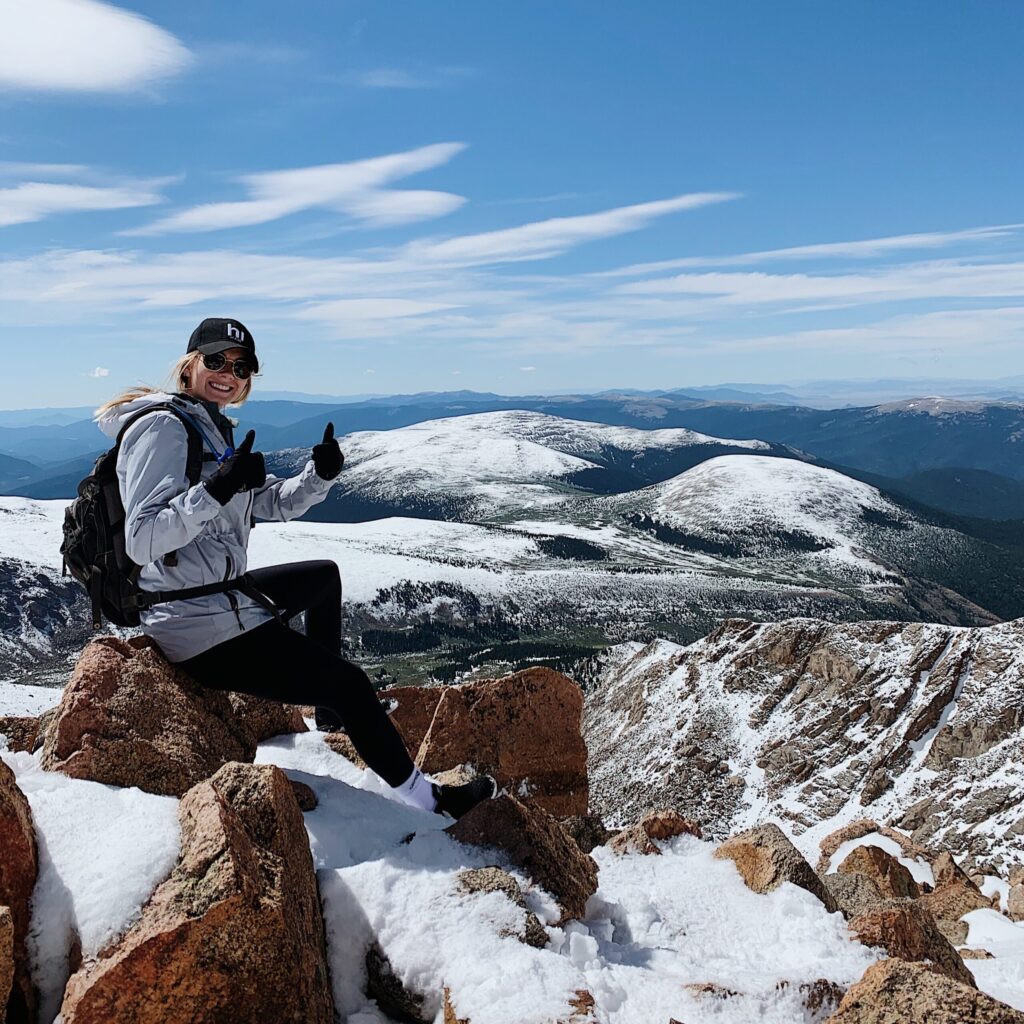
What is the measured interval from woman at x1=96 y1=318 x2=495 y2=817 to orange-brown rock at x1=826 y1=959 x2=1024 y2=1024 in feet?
19.3

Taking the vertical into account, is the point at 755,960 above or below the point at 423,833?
below

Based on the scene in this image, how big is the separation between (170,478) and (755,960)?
10.2 meters

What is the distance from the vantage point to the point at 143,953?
6543 mm

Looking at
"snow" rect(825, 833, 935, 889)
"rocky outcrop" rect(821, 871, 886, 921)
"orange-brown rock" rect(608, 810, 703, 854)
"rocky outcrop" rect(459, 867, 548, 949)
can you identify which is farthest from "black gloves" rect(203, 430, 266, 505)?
"snow" rect(825, 833, 935, 889)

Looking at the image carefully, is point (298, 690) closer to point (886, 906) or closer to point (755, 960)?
point (755, 960)

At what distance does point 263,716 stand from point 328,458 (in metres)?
5.27

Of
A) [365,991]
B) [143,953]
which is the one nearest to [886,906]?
[365,991]

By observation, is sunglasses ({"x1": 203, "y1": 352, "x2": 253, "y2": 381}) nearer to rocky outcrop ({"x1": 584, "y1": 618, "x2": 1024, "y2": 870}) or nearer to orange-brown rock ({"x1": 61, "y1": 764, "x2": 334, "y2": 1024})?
orange-brown rock ({"x1": 61, "y1": 764, "x2": 334, "y2": 1024})

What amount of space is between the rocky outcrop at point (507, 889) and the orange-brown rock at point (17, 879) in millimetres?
4378

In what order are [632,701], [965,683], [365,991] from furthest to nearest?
1. [632,701]
2. [965,683]
3. [365,991]

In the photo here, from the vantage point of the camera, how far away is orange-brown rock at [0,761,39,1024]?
6656 millimetres

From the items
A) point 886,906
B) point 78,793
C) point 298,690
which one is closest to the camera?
point 78,793

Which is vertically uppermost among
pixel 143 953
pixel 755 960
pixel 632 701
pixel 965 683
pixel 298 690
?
pixel 298 690

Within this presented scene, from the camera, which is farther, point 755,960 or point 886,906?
point 886,906
